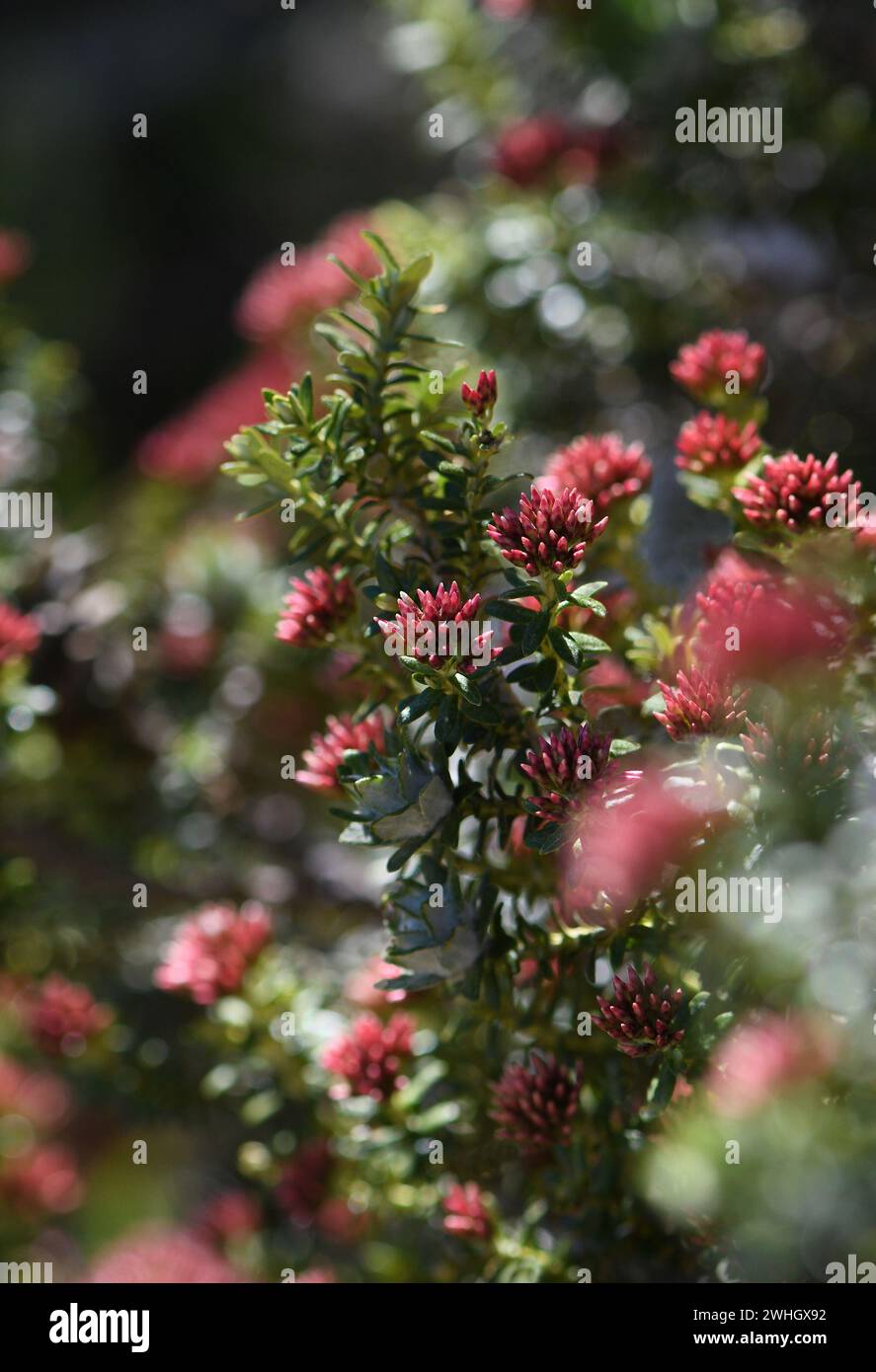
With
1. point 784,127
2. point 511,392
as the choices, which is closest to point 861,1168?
point 511,392

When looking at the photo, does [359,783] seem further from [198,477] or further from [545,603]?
[198,477]

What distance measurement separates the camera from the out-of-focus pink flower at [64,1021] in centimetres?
114

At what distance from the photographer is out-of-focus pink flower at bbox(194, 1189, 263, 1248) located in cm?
119

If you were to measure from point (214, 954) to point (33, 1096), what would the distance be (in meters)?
0.57

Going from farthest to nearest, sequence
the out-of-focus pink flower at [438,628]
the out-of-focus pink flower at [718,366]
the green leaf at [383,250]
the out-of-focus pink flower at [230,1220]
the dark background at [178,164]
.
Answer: the dark background at [178,164] < the out-of-focus pink flower at [230,1220] < the out-of-focus pink flower at [718,366] < the green leaf at [383,250] < the out-of-focus pink flower at [438,628]

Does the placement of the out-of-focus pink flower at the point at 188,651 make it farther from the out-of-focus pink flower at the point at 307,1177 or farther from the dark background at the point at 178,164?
the dark background at the point at 178,164

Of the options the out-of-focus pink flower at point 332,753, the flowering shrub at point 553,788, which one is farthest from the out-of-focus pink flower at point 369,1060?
the out-of-focus pink flower at point 332,753

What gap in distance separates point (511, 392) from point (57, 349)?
659 millimetres

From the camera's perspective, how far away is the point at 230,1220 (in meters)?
1.20

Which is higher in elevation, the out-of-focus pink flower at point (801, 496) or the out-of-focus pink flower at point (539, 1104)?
the out-of-focus pink flower at point (801, 496)

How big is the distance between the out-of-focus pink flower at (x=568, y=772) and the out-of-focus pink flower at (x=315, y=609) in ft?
0.60

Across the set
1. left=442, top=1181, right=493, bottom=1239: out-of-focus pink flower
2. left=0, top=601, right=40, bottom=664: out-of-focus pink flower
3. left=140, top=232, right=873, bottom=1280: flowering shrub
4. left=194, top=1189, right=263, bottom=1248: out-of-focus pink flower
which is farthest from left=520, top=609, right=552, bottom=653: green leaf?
left=194, top=1189, right=263, bottom=1248: out-of-focus pink flower

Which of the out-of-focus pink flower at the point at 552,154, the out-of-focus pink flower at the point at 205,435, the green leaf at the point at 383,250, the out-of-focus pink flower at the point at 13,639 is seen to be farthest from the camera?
the out-of-focus pink flower at the point at 205,435

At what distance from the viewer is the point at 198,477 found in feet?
5.32
